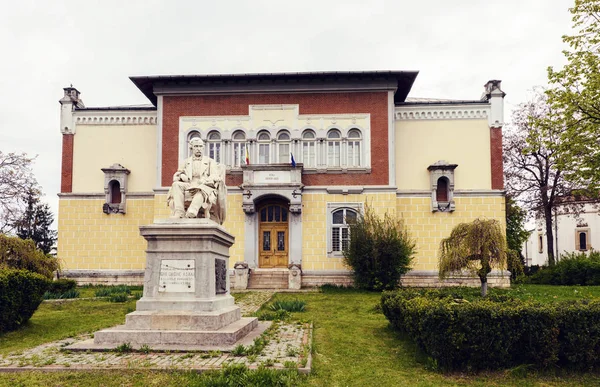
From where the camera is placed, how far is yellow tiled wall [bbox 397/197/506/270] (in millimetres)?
24672

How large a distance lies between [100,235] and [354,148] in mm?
13575

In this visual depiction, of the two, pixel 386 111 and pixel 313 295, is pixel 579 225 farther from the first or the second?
pixel 313 295

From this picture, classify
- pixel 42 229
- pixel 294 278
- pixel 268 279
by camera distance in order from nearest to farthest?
pixel 294 278
pixel 268 279
pixel 42 229

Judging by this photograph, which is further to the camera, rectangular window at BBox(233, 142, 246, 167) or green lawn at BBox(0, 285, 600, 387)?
rectangular window at BBox(233, 142, 246, 167)

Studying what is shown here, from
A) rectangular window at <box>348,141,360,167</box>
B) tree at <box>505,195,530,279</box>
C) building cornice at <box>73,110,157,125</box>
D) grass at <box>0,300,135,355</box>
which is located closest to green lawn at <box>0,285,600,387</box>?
grass at <box>0,300,135,355</box>

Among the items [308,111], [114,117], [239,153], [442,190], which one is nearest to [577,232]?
[442,190]

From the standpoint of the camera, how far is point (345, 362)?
814cm

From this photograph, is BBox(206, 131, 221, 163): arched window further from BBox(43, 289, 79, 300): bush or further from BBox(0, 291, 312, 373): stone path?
BBox(0, 291, 312, 373): stone path

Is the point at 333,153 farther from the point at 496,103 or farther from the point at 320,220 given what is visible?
the point at 496,103

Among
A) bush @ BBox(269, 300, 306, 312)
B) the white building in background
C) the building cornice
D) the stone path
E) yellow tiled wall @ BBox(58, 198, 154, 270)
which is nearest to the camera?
the stone path

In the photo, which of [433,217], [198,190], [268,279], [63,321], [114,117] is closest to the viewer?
[198,190]

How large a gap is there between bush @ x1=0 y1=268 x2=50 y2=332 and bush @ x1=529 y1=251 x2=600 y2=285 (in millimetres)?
24291

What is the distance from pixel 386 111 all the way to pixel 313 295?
33.3 feet

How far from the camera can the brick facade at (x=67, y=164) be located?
86.4 feet
